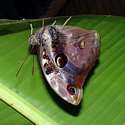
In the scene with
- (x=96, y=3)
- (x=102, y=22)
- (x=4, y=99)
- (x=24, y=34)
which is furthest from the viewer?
(x=96, y=3)

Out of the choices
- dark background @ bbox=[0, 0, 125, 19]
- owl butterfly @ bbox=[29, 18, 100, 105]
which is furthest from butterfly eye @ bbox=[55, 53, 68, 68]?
dark background @ bbox=[0, 0, 125, 19]

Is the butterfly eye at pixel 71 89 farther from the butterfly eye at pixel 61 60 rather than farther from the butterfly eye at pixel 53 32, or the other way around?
the butterfly eye at pixel 53 32

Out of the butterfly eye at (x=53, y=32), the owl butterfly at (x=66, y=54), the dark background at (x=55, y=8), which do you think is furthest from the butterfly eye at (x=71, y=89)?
the dark background at (x=55, y=8)

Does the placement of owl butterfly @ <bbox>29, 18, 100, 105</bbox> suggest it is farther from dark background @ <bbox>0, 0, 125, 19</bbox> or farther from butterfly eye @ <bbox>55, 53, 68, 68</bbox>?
dark background @ <bbox>0, 0, 125, 19</bbox>

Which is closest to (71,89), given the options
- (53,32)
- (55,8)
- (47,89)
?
(47,89)

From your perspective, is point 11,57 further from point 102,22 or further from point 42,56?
point 102,22

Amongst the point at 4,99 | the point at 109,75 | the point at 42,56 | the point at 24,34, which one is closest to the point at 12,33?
the point at 24,34

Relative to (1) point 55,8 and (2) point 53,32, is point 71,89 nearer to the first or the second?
(2) point 53,32
